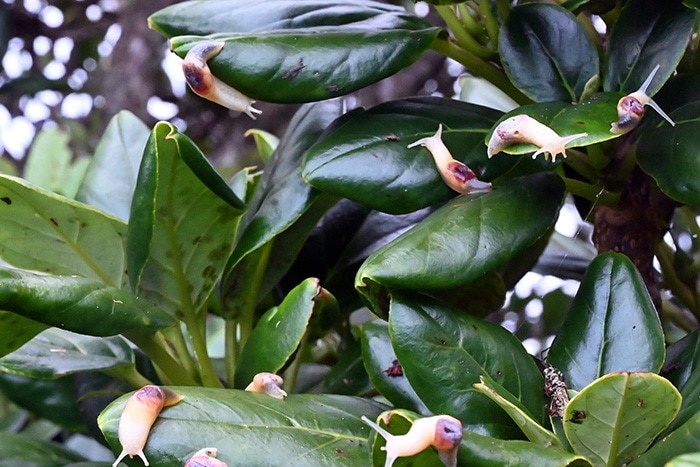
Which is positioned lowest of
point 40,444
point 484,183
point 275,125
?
point 275,125

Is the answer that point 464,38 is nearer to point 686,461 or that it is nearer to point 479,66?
point 479,66

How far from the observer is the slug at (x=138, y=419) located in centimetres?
43

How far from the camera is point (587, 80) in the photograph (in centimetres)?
60

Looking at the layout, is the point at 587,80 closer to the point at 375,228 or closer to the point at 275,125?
the point at 375,228

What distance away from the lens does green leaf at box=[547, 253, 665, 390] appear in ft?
1.59

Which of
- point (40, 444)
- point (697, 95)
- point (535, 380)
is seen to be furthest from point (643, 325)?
point (40, 444)

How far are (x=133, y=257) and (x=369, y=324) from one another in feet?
0.52

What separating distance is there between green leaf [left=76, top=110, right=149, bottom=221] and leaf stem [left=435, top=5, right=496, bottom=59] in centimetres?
30

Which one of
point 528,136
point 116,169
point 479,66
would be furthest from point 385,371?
point 116,169

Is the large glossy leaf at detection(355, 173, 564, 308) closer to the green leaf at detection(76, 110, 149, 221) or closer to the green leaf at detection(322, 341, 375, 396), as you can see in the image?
the green leaf at detection(322, 341, 375, 396)

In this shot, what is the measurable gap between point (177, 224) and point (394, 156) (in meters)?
0.16

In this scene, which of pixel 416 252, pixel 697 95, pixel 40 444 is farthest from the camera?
pixel 40 444

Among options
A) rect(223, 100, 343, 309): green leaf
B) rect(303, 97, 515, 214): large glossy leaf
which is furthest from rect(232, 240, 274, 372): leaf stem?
rect(303, 97, 515, 214): large glossy leaf

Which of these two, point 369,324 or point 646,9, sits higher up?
point 646,9
